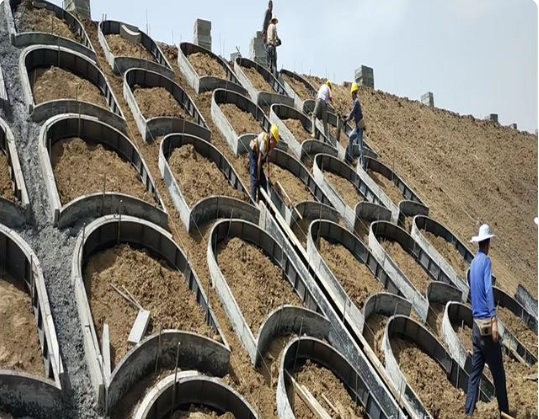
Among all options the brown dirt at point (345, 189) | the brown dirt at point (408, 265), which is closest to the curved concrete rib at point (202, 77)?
the brown dirt at point (345, 189)

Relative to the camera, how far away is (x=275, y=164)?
11.4 m

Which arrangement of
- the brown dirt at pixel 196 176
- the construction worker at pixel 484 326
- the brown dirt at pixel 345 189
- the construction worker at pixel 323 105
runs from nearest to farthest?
the construction worker at pixel 484 326 < the brown dirt at pixel 196 176 < the brown dirt at pixel 345 189 < the construction worker at pixel 323 105

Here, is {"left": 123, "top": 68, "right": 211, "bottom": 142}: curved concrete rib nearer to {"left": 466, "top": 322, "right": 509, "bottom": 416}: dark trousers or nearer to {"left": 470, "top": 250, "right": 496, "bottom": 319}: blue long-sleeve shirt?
{"left": 470, "top": 250, "right": 496, "bottom": 319}: blue long-sleeve shirt

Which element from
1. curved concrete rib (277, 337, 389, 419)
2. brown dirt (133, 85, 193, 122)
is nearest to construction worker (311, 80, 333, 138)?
brown dirt (133, 85, 193, 122)

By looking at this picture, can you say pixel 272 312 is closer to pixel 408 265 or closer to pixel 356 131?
pixel 408 265

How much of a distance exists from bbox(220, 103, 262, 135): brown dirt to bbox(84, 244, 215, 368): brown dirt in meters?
5.32

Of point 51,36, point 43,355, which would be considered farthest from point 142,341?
point 51,36

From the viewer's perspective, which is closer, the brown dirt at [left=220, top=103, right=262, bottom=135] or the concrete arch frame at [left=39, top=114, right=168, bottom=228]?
the concrete arch frame at [left=39, top=114, right=168, bottom=228]

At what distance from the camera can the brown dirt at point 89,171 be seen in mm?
8047

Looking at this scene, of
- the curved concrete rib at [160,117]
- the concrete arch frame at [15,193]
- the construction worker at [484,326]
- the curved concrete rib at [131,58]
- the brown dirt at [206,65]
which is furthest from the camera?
the brown dirt at [206,65]

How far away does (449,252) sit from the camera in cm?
1142

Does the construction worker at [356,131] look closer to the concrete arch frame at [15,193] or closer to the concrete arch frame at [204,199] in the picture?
the concrete arch frame at [204,199]

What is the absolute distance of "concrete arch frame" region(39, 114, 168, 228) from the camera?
289 inches

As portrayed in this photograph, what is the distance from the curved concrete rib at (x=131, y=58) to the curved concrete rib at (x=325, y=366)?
8.47 metres
